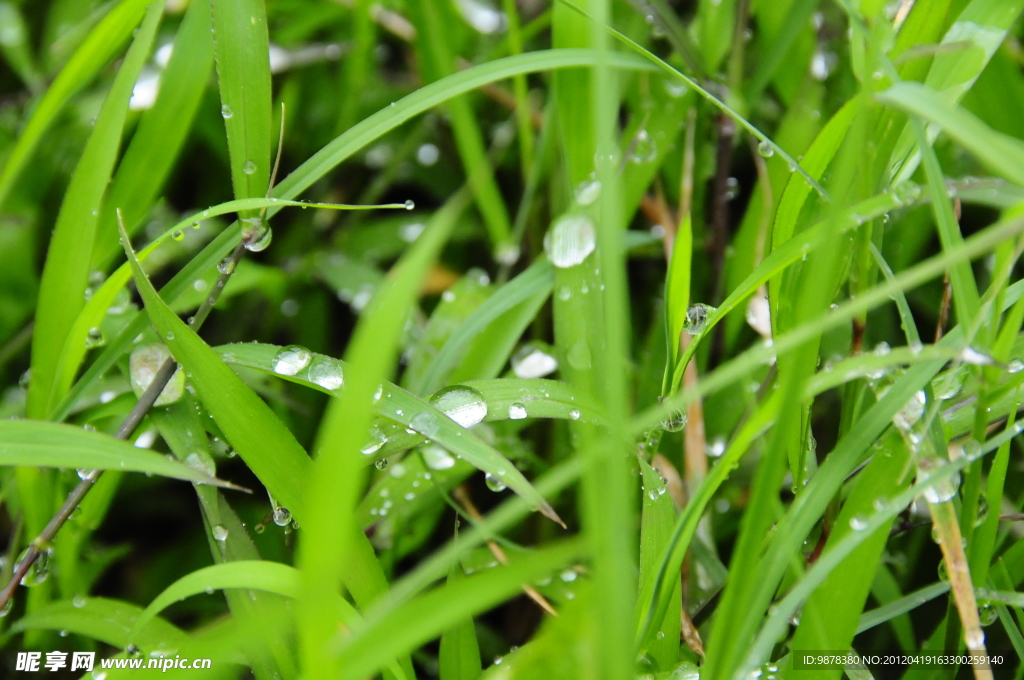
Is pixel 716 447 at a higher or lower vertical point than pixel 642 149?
lower

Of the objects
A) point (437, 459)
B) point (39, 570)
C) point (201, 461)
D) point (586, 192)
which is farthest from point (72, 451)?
point (586, 192)

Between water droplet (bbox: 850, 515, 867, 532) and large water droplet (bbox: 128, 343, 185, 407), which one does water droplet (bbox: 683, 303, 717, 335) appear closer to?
water droplet (bbox: 850, 515, 867, 532)

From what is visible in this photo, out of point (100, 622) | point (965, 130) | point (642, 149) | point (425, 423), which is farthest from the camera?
point (642, 149)

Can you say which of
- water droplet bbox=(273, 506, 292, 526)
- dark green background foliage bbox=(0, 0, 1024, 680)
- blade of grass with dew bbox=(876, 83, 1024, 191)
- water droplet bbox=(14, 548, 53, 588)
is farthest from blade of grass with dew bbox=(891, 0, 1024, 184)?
water droplet bbox=(14, 548, 53, 588)

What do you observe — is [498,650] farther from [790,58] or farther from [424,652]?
[790,58]

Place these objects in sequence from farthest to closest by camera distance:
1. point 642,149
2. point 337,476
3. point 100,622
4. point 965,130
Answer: point 642,149, point 100,622, point 965,130, point 337,476

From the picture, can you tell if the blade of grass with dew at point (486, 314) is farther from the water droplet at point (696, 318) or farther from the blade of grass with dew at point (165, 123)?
the blade of grass with dew at point (165, 123)

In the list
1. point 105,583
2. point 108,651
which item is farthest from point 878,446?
point 105,583

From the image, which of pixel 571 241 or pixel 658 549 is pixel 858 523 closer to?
pixel 658 549

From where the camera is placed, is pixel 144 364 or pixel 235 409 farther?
pixel 144 364
